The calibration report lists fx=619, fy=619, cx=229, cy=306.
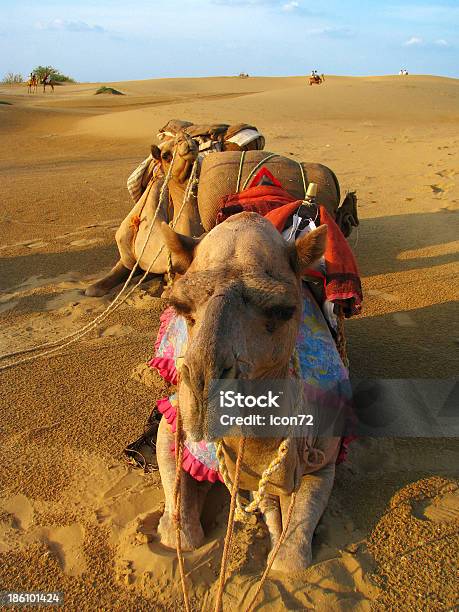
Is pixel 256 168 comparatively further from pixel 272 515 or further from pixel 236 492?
pixel 236 492

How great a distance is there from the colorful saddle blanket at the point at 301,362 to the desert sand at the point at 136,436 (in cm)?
32

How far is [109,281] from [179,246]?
3.76 metres

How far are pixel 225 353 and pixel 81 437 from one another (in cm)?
208

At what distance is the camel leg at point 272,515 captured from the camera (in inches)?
105

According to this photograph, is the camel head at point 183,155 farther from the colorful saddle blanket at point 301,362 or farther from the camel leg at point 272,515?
the camel leg at point 272,515

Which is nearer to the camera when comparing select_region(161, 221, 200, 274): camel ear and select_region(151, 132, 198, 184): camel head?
select_region(161, 221, 200, 274): camel ear

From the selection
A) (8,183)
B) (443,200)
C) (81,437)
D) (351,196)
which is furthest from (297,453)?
(8,183)

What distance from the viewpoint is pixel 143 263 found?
19.5 ft

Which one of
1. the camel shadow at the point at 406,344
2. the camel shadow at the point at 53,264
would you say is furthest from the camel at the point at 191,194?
the camel shadow at the point at 406,344

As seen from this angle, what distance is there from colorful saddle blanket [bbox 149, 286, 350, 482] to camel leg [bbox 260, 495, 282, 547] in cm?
24

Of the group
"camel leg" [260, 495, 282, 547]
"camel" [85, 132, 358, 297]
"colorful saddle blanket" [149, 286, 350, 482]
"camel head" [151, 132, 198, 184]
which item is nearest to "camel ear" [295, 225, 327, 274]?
"colorful saddle blanket" [149, 286, 350, 482]

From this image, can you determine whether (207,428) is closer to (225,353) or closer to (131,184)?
(225,353)

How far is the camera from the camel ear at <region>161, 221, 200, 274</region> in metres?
2.24

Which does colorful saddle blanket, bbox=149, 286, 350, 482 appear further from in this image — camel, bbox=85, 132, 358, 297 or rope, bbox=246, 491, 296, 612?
camel, bbox=85, 132, 358, 297
